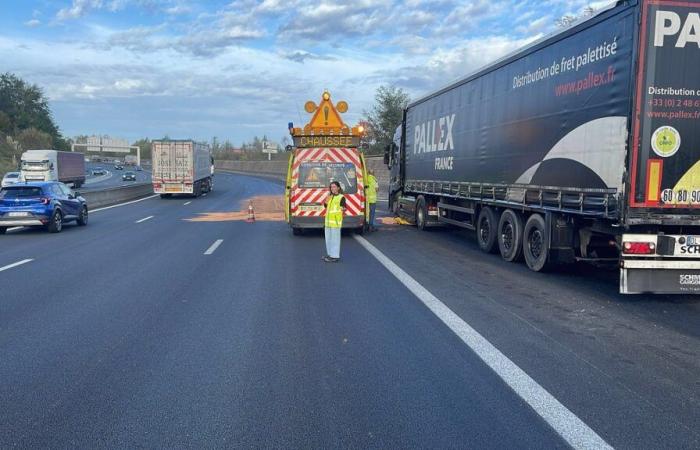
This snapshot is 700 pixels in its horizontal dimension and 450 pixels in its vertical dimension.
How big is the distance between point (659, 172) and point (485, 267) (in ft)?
13.4

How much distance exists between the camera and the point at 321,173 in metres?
16.7

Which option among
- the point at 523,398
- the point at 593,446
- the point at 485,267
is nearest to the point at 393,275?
the point at 485,267

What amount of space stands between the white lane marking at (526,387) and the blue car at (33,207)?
13092 millimetres

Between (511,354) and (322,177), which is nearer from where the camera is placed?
(511,354)

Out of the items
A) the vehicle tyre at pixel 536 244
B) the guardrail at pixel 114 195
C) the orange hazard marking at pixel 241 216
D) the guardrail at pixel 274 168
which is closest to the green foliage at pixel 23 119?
the guardrail at pixel 274 168

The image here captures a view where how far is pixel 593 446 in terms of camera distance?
4008 millimetres

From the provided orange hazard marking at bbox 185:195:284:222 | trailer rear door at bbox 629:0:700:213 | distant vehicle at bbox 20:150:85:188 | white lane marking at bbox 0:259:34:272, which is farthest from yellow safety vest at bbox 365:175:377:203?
distant vehicle at bbox 20:150:85:188

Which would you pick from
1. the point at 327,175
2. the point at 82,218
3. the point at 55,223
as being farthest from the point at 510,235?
the point at 82,218

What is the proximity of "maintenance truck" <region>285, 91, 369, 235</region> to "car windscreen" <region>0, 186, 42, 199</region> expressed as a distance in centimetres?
710

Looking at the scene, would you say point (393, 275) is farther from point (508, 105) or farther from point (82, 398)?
point (82, 398)

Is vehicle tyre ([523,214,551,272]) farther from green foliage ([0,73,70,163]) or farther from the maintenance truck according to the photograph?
green foliage ([0,73,70,163])

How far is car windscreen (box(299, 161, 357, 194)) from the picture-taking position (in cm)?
1655

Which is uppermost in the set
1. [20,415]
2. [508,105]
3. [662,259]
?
[508,105]

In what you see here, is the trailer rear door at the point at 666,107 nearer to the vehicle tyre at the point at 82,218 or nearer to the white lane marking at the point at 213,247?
the white lane marking at the point at 213,247
